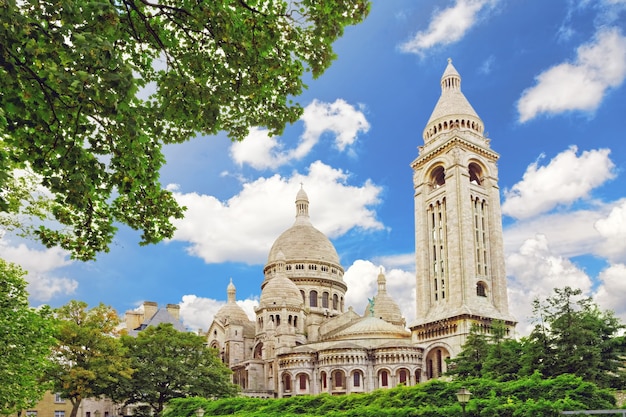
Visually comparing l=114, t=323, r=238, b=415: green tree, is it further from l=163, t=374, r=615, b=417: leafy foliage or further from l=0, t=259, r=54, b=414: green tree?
l=0, t=259, r=54, b=414: green tree

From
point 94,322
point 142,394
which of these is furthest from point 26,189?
point 142,394

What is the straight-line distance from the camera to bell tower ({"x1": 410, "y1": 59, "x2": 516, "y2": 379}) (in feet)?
207

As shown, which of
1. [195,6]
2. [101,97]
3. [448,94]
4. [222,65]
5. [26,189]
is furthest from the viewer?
[448,94]

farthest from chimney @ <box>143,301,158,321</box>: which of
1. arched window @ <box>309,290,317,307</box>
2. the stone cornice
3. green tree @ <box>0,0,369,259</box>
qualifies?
green tree @ <box>0,0,369,259</box>

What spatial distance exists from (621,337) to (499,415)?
48.9 feet

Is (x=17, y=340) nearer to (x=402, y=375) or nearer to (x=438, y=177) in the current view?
(x=402, y=375)

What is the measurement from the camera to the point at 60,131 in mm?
8828

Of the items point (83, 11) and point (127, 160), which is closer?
point (83, 11)

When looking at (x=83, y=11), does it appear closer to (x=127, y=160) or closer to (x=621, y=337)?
(x=127, y=160)

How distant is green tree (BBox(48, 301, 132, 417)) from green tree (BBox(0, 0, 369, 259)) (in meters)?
33.9

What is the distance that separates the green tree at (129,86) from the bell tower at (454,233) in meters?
53.4

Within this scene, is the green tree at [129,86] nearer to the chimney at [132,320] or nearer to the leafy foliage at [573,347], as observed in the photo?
the leafy foliage at [573,347]

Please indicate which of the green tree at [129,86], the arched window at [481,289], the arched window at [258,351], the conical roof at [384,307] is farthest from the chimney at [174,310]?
the green tree at [129,86]

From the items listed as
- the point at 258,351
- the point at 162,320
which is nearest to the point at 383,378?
the point at 258,351
